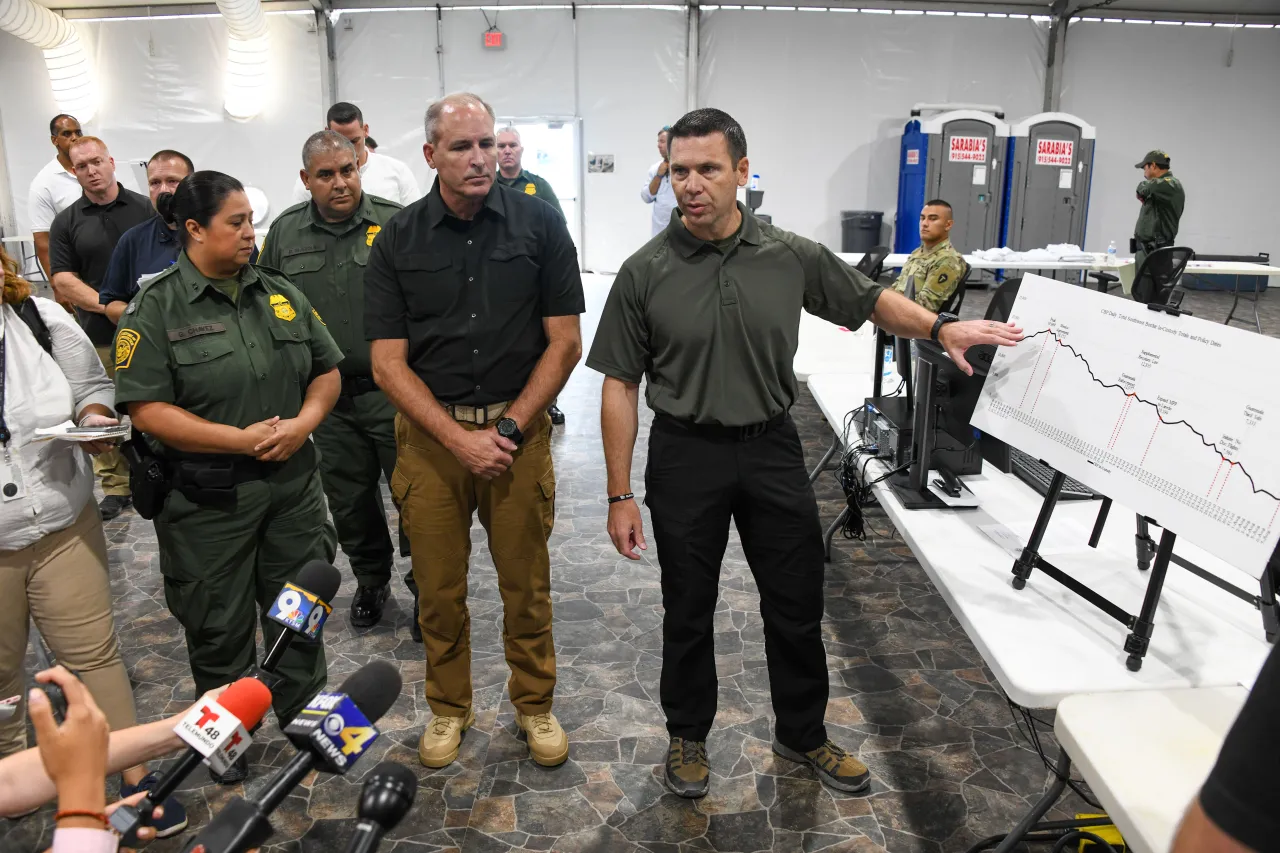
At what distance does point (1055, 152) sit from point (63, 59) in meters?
13.0

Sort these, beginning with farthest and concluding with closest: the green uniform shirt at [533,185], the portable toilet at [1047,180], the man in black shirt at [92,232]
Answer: the portable toilet at [1047,180] < the green uniform shirt at [533,185] < the man in black shirt at [92,232]

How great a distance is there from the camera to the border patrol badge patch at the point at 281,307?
2396mm

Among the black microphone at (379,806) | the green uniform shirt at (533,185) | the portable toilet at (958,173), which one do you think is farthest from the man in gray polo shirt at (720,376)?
the portable toilet at (958,173)

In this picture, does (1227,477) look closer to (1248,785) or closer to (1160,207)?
(1248,785)

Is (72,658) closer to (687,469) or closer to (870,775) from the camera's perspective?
(687,469)

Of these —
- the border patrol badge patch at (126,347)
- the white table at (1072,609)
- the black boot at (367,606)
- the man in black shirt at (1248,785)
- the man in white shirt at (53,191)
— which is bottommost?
the black boot at (367,606)

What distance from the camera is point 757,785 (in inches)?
97.0

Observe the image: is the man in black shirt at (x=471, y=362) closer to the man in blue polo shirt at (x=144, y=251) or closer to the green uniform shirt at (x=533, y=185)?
the man in blue polo shirt at (x=144, y=251)

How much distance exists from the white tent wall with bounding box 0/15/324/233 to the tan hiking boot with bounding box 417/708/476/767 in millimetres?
10956

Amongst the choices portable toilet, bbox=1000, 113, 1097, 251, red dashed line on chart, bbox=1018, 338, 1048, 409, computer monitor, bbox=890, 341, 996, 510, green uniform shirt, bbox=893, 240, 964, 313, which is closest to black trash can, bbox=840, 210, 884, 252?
portable toilet, bbox=1000, 113, 1097, 251

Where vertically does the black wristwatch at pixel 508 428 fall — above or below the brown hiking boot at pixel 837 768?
above

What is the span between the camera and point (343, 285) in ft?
10.3

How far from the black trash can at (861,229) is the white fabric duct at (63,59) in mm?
10170

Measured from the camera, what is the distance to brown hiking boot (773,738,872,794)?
2418mm
